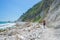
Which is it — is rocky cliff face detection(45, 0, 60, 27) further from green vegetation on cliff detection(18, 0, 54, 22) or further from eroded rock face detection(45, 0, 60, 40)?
green vegetation on cliff detection(18, 0, 54, 22)

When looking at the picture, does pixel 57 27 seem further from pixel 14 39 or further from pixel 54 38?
pixel 14 39

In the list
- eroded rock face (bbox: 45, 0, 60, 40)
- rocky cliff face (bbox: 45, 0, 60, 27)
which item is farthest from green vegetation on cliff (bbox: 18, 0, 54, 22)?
eroded rock face (bbox: 45, 0, 60, 40)

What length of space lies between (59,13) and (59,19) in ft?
3.56

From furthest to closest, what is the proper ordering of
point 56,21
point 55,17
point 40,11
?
point 40,11 → point 55,17 → point 56,21

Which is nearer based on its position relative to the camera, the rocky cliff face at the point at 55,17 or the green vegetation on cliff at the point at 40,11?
the rocky cliff face at the point at 55,17

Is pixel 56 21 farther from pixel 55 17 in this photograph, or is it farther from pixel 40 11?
pixel 40 11

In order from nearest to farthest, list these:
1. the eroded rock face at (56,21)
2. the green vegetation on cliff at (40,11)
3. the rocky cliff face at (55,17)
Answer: the eroded rock face at (56,21) → the rocky cliff face at (55,17) → the green vegetation on cliff at (40,11)

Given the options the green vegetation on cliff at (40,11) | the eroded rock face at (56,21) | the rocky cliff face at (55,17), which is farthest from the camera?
the green vegetation on cliff at (40,11)

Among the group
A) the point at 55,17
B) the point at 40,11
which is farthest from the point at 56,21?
the point at 40,11

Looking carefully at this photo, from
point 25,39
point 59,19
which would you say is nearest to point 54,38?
point 25,39

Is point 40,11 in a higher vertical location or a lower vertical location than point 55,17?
higher

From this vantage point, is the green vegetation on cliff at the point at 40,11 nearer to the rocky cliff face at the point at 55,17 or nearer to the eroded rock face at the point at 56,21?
the rocky cliff face at the point at 55,17

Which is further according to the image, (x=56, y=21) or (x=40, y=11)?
(x=40, y=11)

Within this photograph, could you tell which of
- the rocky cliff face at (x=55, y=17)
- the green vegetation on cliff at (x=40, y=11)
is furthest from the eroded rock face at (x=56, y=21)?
the green vegetation on cliff at (x=40, y=11)
